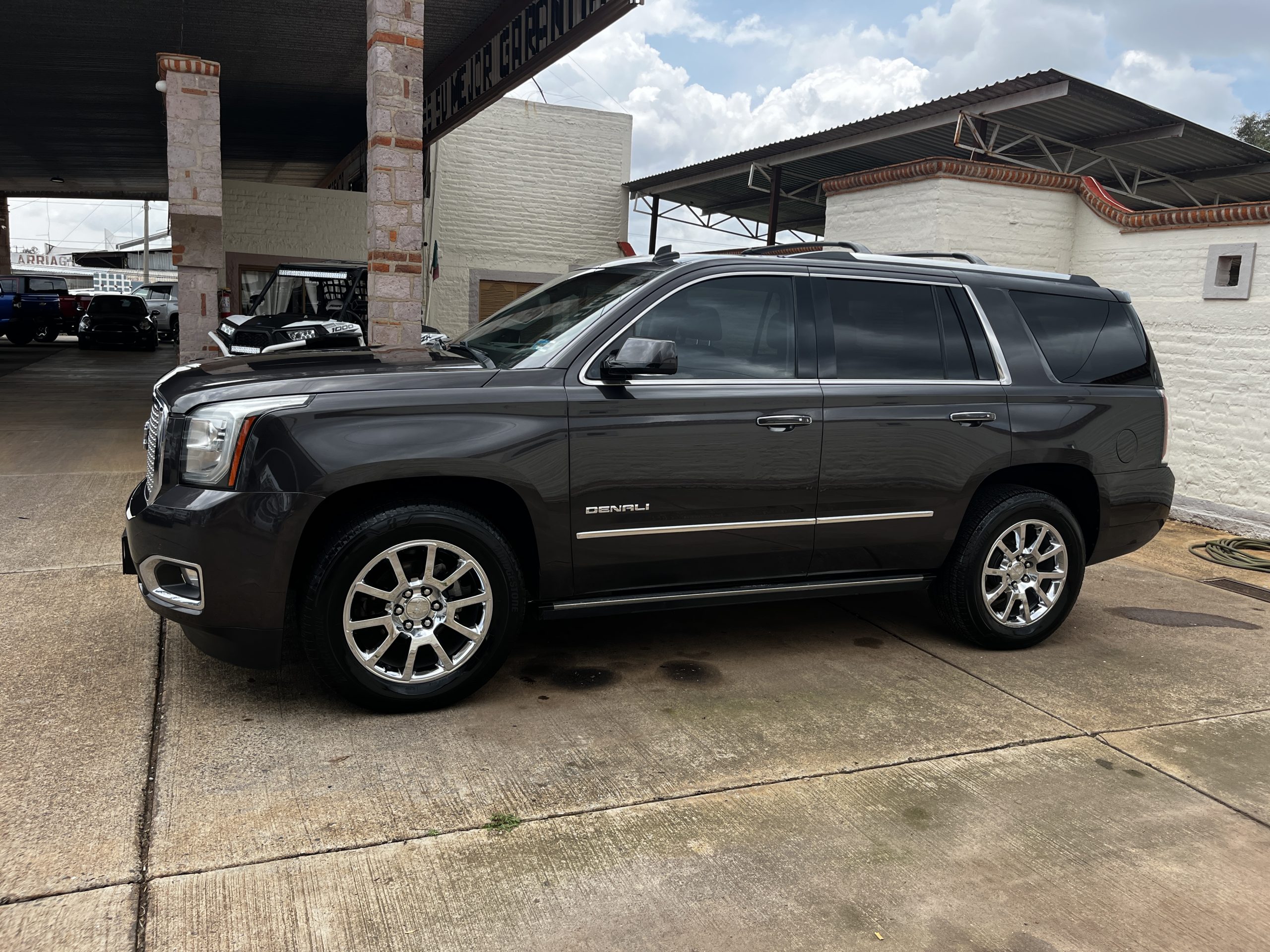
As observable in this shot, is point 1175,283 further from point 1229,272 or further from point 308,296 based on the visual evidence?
point 308,296

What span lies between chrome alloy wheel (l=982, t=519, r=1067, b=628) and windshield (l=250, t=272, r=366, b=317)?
11.8 metres

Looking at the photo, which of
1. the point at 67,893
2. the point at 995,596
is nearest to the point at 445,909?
the point at 67,893

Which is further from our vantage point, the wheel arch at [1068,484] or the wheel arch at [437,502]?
the wheel arch at [1068,484]

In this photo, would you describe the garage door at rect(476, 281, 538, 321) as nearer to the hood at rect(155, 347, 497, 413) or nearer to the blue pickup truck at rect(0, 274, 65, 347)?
the blue pickup truck at rect(0, 274, 65, 347)

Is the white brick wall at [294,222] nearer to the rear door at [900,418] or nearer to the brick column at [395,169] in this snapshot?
the brick column at [395,169]

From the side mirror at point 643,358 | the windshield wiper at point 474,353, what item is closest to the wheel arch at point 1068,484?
the side mirror at point 643,358

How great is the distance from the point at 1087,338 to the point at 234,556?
4183mm

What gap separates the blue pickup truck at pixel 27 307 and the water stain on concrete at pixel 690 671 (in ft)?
86.6

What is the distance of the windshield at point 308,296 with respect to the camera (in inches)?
596

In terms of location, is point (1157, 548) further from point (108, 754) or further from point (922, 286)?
point (108, 754)

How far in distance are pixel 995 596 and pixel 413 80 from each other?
6.40 m

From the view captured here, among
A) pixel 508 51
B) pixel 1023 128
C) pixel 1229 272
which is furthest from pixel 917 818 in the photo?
pixel 1023 128

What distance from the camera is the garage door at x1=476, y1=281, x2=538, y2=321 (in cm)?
1927

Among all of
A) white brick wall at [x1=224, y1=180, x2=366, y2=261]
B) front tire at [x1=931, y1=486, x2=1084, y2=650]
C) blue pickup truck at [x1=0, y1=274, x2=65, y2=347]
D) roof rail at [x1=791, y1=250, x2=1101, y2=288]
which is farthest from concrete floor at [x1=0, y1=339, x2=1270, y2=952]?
blue pickup truck at [x1=0, y1=274, x2=65, y2=347]
